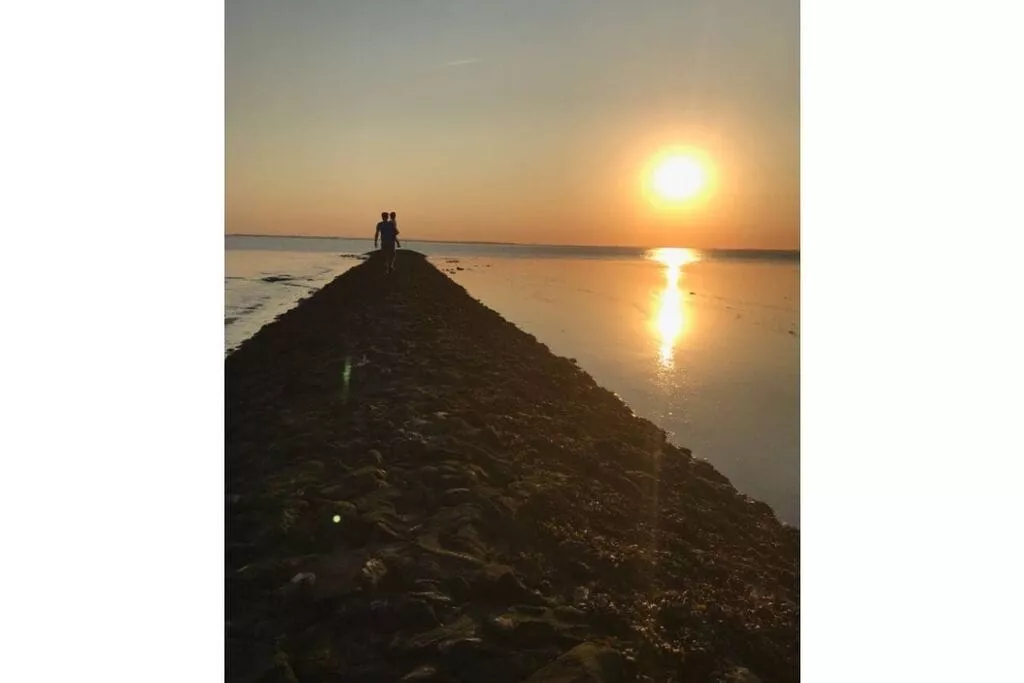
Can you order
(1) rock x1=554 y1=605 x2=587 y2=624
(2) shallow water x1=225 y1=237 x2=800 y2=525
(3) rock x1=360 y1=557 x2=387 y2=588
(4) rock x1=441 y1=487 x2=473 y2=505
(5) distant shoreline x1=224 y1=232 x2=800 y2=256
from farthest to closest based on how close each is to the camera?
(5) distant shoreline x1=224 y1=232 x2=800 y2=256
(2) shallow water x1=225 y1=237 x2=800 y2=525
(4) rock x1=441 y1=487 x2=473 y2=505
(3) rock x1=360 y1=557 x2=387 y2=588
(1) rock x1=554 y1=605 x2=587 y2=624

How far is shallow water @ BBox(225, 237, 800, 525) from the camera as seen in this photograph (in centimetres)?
299

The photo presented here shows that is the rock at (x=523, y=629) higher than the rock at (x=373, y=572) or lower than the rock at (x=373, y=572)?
lower

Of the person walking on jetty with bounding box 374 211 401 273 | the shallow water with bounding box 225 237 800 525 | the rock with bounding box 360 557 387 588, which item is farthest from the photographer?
the person walking on jetty with bounding box 374 211 401 273

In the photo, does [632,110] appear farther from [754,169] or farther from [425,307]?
[425,307]

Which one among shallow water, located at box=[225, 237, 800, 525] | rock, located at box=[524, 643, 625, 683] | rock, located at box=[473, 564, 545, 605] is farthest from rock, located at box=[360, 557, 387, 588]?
shallow water, located at box=[225, 237, 800, 525]

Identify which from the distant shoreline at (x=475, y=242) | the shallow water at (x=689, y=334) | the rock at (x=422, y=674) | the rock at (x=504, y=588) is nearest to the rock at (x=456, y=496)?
the rock at (x=504, y=588)

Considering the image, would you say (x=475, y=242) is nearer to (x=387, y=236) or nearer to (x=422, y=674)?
(x=387, y=236)

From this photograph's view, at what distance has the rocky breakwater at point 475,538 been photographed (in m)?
2.41

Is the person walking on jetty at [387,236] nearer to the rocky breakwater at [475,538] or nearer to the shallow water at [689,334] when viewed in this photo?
the shallow water at [689,334]

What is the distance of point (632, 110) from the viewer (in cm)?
313

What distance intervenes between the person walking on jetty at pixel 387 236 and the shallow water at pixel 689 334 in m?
0.08

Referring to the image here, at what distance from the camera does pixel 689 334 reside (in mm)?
3812

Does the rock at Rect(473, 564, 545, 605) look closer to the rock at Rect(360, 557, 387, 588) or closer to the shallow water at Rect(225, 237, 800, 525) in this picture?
the rock at Rect(360, 557, 387, 588)
